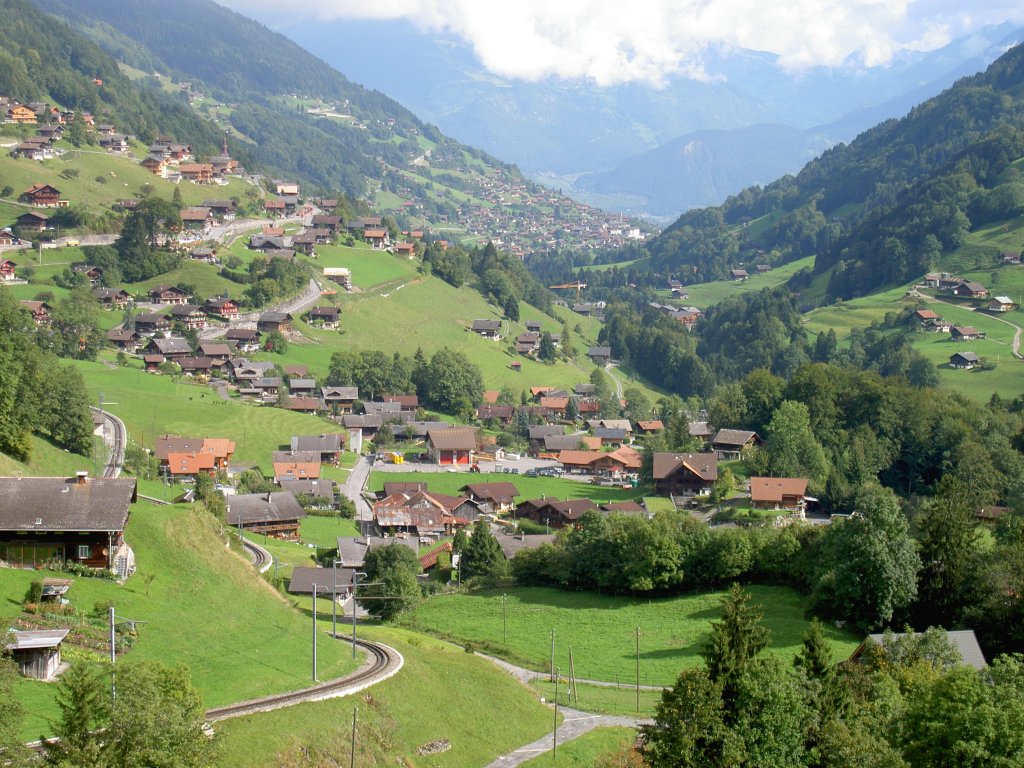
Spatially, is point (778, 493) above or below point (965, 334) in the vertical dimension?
below

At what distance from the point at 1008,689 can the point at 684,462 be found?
48.3 meters

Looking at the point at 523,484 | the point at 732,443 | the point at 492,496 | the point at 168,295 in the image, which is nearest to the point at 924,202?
the point at 732,443

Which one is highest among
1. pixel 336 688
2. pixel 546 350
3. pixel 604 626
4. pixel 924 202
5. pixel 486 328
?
pixel 924 202

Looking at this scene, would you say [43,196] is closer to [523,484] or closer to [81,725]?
[523,484]

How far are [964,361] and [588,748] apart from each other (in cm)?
8176

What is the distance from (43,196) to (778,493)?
77.9 metres

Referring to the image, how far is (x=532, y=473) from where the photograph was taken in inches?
3231

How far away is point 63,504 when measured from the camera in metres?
32.3

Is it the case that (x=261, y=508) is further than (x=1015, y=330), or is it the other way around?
(x=1015, y=330)

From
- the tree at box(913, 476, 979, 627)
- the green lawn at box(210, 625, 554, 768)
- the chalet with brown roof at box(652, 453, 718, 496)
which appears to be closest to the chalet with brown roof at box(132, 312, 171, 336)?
the chalet with brown roof at box(652, 453, 718, 496)

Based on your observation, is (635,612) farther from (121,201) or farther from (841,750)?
(121,201)

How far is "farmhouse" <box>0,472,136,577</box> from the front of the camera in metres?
31.6

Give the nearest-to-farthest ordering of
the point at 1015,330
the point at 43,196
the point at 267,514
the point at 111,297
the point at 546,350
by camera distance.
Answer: the point at 267,514 → the point at 111,297 → the point at 43,196 → the point at 1015,330 → the point at 546,350

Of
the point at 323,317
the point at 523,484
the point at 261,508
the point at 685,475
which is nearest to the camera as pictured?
the point at 261,508
